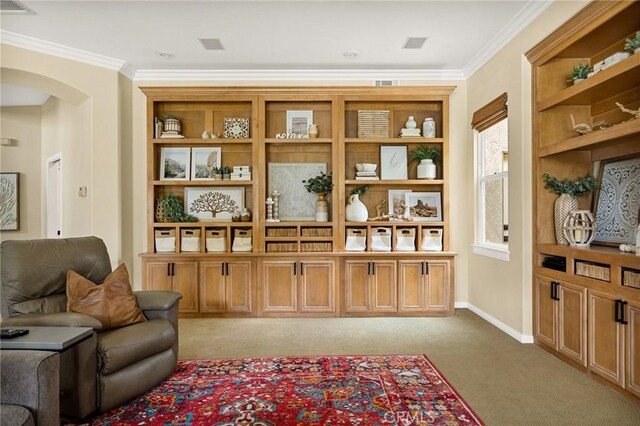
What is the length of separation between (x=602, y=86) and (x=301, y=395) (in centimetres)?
309

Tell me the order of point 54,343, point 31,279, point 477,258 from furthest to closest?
point 477,258, point 31,279, point 54,343

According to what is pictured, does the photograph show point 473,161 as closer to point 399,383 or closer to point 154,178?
point 399,383

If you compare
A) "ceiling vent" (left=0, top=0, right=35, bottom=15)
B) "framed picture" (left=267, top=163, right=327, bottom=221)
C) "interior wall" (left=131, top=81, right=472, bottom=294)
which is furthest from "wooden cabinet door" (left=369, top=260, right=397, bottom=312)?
"ceiling vent" (left=0, top=0, right=35, bottom=15)

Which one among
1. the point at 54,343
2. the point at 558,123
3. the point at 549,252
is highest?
the point at 558,123

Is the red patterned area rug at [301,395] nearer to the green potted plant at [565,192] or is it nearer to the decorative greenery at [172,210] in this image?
the green potted plant at [565,192]

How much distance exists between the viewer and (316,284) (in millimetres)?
4676

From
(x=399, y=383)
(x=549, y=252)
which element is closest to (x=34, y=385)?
(x=399, y=383)

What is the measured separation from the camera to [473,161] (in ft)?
15.7

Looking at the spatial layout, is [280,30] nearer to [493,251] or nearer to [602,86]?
[602,86]

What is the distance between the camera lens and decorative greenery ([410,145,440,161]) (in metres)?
4.89

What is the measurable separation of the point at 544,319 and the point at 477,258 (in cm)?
135

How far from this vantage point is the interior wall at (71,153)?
4.68 m

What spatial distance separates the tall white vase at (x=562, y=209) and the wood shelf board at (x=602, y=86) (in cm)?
80

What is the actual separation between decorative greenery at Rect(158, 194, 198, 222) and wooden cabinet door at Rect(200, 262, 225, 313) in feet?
2.16
